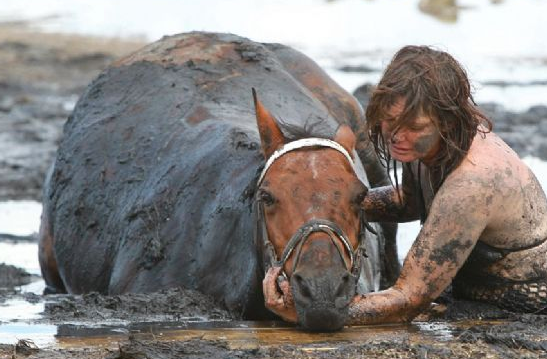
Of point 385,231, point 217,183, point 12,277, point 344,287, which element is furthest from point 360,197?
point 12,277

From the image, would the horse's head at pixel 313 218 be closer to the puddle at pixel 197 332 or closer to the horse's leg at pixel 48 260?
the puddle at pixel 197 332

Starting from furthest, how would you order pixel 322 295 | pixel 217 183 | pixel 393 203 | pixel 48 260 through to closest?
pixel 48 260 → pixel 217 183 → pixel 393 203 → pixel 322 295

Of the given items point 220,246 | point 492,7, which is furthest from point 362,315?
point 492,7

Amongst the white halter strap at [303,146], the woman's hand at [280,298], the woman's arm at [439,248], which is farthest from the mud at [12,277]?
the woman's arm at [439,248]

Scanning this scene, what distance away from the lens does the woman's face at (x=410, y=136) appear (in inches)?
223

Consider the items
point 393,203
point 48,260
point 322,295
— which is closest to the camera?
point 322,295

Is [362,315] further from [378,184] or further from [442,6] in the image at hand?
[442,6]

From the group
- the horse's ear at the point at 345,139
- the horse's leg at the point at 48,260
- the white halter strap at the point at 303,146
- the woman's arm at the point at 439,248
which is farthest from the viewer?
the horse's leg at the point at 48,260

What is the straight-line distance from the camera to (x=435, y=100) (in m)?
5.65

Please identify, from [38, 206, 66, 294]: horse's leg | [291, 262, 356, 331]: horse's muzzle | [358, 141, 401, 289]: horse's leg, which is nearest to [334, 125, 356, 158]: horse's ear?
[291, 262, 356, 331]: horse's muzzle

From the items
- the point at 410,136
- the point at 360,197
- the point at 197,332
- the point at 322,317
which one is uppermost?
the point at 410,136

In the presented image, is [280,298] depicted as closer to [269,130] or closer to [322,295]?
[322,295]

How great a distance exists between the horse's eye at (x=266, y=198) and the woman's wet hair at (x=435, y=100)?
1.69ft

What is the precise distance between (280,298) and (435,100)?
103 centimetres
